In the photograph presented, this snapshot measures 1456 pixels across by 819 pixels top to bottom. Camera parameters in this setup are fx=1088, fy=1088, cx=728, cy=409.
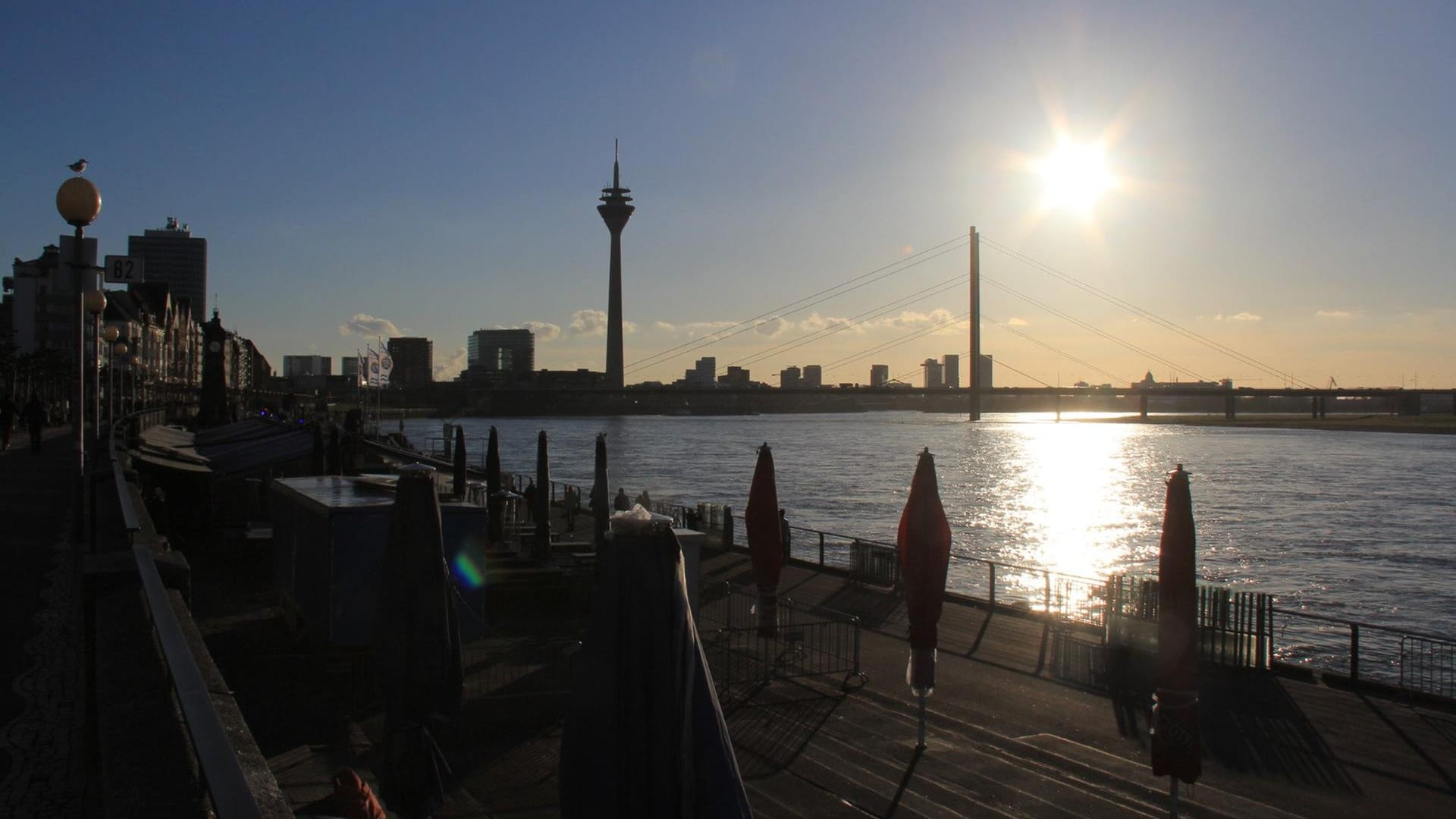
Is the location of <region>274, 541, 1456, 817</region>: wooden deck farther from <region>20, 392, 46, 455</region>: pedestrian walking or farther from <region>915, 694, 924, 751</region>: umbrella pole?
<region>20, 392, 46, 455</region>: pedestrian walking

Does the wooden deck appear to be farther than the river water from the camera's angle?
No

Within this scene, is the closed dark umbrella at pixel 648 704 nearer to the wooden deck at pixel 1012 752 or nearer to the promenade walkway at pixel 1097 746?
the wooden deck at pixel 1012 752

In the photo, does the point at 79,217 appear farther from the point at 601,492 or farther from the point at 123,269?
the point at 601,492

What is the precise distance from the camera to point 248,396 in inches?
3718

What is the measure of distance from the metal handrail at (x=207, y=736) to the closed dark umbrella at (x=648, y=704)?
170 centimetres

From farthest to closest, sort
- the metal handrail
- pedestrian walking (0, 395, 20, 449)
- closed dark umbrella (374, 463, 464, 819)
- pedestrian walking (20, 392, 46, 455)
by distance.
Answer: pedestrian walking (0, 395, 20, 449), pedestrian walking (20, 392, 46, 455), closed dark umbrella (374, 463, 464, 819), the metal handrail

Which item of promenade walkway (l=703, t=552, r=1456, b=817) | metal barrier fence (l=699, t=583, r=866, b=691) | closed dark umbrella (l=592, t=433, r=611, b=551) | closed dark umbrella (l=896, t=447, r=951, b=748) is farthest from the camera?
closed dark umbrella (l=592, t=433, r=611, b=551)

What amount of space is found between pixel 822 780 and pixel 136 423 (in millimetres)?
22562

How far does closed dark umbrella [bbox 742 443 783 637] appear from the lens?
13680 mm

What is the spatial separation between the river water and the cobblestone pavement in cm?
2265

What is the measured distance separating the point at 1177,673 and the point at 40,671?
8172 millimetres

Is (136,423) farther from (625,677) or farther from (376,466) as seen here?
(625,677)

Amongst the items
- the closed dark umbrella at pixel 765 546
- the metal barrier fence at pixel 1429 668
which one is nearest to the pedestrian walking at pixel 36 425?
the closed dark umbrella at pixel 765 546

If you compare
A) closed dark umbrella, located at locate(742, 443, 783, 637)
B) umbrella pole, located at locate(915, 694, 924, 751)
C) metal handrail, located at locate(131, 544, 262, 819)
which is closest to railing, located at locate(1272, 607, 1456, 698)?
closed dark umbrella, located at locate(742, 443, 783, 637)
